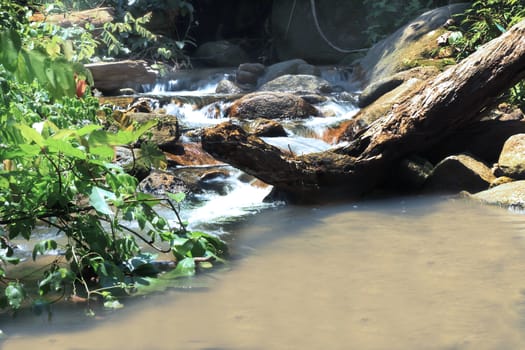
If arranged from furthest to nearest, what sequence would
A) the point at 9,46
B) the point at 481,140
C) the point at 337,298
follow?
the point at 481,140 → the point at 337,298 → the point at 9,46

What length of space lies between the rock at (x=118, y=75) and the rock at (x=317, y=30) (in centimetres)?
590

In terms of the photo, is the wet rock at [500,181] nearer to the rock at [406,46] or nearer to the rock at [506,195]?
the rock at [506,195]

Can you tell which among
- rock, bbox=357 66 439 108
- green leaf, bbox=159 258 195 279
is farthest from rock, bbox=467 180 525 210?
rock, bbox=357 66 439 108

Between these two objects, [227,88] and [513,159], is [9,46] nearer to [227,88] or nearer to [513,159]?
[513,159]

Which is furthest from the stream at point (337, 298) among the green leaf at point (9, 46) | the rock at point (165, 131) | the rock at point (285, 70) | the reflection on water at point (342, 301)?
the rock at point (285, 70)

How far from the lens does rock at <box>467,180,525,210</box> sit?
16.0ft

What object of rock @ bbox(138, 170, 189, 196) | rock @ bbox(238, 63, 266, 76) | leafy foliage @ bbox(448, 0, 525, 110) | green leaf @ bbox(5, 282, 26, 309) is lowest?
rock @ bbox(138, 170, 189, 196)

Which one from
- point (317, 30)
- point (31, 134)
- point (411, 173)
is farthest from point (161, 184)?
point (317, 30)

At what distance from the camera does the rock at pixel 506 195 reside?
16.0 ft

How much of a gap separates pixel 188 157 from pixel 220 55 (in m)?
9.03

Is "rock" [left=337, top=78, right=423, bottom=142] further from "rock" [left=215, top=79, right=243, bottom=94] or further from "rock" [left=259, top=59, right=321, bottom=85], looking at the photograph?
"rock" [left=259, top=59, right=321, bottom=85]

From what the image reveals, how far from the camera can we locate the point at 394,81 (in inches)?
375

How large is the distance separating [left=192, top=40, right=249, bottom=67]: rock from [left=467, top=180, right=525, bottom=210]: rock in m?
11.5

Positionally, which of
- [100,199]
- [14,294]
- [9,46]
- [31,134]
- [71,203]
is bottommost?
[14,294]
